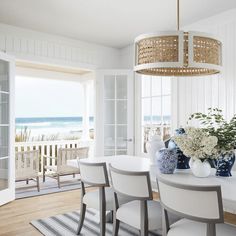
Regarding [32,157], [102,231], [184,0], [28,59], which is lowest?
[102,231]

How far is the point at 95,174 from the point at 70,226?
96 centimetres

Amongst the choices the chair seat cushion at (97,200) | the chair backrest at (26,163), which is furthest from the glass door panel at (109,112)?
the chair seat cushion at (97,200)

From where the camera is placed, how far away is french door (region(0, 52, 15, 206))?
4.04m

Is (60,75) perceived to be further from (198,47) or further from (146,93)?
(198,47)

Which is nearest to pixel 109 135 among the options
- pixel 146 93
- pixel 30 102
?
pixel 146 93

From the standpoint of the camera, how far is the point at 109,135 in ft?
17.3

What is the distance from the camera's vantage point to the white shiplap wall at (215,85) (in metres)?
3.67

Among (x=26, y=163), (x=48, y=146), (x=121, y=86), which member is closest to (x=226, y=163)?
(x=121, y=86)

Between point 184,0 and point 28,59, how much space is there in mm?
2616

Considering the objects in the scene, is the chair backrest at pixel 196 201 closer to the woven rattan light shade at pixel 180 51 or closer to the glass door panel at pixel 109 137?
the woven rattan light shade at pixel 180 51

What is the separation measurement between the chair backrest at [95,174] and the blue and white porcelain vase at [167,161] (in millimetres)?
510

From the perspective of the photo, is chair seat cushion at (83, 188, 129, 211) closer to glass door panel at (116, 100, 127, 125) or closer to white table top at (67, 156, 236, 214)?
white table top at (67, 156, 236, 214)

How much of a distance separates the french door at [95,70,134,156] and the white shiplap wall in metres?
1.10

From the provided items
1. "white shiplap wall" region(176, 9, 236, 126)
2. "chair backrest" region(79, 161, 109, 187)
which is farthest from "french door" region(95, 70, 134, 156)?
"chair backrest" region(79, 161, 109, 187)
